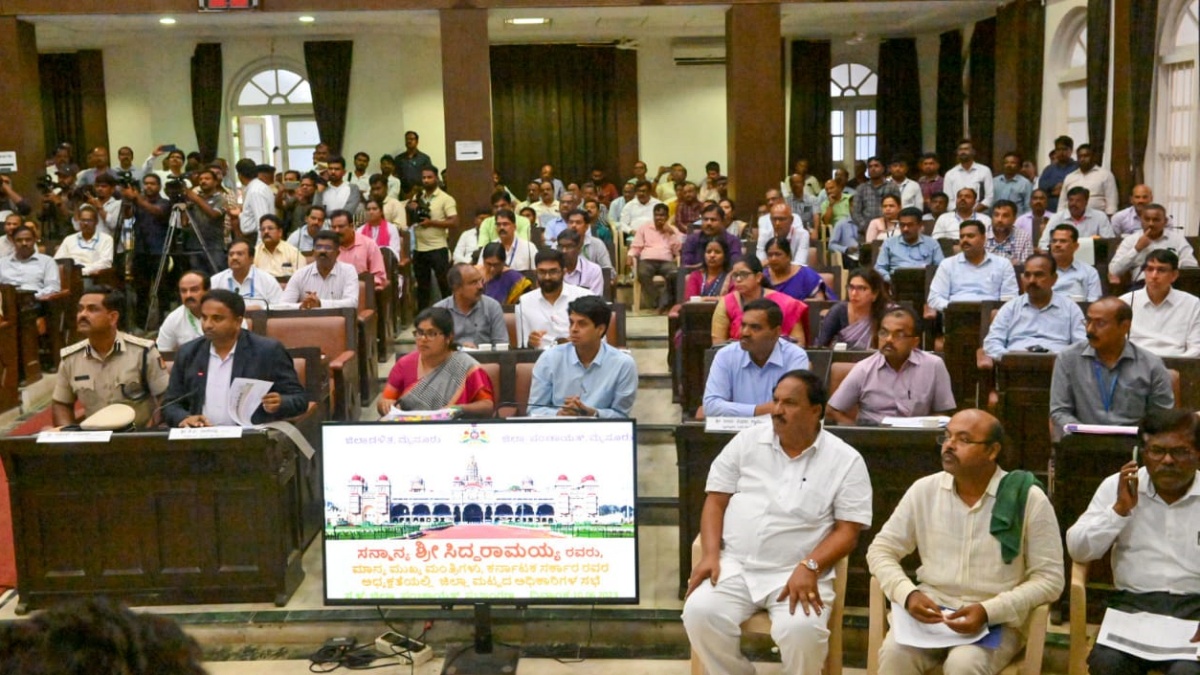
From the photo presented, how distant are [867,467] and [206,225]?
6445mm

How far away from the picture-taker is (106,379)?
207 inches

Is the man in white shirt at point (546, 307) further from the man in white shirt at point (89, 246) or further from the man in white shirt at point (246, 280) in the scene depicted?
the man in white shirt at point (89, 246)

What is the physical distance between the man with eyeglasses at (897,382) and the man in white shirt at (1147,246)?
3.60m

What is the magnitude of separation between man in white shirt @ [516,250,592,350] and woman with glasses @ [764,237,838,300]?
130cm

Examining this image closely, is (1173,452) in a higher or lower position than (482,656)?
higher

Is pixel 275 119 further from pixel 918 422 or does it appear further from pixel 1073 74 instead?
pixel 918 422

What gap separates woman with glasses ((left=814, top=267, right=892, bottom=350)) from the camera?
6.07 metres

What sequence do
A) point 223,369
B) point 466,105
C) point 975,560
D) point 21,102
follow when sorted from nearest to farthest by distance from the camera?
1. point 975,560
2. point 223,369
3. point 21,102
4. point 466,105

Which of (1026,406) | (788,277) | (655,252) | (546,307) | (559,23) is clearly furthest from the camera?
(559,23)

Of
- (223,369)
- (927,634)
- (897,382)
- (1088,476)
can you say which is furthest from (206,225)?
(927,634)

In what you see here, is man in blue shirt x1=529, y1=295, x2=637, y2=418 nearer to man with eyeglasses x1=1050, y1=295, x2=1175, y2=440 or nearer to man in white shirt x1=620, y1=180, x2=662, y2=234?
man with eyeglasses x1=1050, y1=295, x2=1175, y2=440

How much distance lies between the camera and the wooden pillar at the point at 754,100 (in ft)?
35.2

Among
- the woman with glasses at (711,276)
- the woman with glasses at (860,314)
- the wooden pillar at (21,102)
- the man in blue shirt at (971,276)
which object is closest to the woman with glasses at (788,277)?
the woman with glasses at (711,276)

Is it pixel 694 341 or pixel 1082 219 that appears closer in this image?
pixel 694 341
